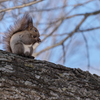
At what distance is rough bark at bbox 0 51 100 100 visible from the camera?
1459mm

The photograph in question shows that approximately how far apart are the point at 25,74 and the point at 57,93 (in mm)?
322

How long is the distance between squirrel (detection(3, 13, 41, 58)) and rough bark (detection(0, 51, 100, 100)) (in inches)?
18.3

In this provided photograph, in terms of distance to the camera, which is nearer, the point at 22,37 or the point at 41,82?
the point at 41,82

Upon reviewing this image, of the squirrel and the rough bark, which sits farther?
the squirrel

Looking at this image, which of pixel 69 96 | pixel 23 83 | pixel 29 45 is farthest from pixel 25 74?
pixel 29 45

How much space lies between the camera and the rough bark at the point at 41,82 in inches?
57.4

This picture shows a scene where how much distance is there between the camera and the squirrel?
213 cm

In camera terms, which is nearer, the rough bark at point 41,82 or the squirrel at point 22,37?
the rough bark at point 41,82

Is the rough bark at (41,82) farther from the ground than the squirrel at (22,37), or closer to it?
closer to it

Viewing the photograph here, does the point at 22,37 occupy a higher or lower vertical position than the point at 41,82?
higher

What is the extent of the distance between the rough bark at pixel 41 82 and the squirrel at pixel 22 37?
464mm

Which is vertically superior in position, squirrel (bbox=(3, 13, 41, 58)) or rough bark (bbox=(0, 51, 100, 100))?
squirrel (bbox=(3, 13, 41, 58))

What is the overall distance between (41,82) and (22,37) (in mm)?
784

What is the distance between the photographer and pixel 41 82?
1550 millimetres
